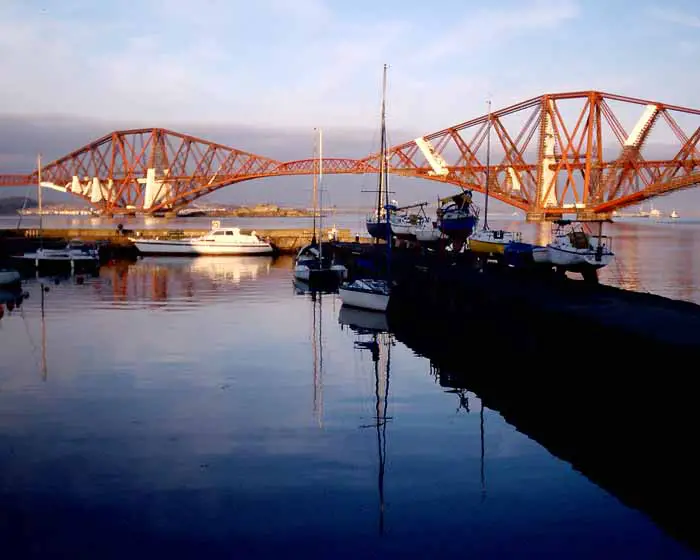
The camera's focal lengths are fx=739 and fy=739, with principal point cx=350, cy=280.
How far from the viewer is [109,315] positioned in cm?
2469

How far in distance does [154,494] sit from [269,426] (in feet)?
10.7

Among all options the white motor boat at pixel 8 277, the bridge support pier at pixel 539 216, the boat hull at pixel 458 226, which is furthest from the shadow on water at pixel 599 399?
the bridge support pier at pixel 539 216

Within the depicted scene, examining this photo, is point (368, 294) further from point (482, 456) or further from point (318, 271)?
point (482, 456)

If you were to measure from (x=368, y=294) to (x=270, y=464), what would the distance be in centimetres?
1529

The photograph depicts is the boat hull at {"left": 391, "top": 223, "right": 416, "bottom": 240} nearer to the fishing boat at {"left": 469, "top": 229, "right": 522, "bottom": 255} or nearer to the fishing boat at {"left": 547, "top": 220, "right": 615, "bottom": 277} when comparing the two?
the fishing boat at {"left": 469, "top": 229, "right": 522, "bottom": 255}

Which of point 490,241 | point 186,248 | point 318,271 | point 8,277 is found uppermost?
point 490,241

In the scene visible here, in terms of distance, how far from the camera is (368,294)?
25.0m

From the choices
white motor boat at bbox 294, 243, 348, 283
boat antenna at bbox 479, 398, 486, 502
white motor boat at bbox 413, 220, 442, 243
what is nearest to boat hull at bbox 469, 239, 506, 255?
white motor boat at bbox 413, 220, 442, 243

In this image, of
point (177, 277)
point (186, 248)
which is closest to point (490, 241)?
point (177, 277)

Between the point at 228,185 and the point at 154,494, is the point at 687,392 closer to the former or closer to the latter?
the point at 154,494

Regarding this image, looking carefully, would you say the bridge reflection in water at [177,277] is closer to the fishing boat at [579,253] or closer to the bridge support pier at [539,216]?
the fishing boat at [579,253]

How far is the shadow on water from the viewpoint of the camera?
928 cm

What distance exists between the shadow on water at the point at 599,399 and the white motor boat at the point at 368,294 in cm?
594

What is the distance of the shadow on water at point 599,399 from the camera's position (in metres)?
9.28
